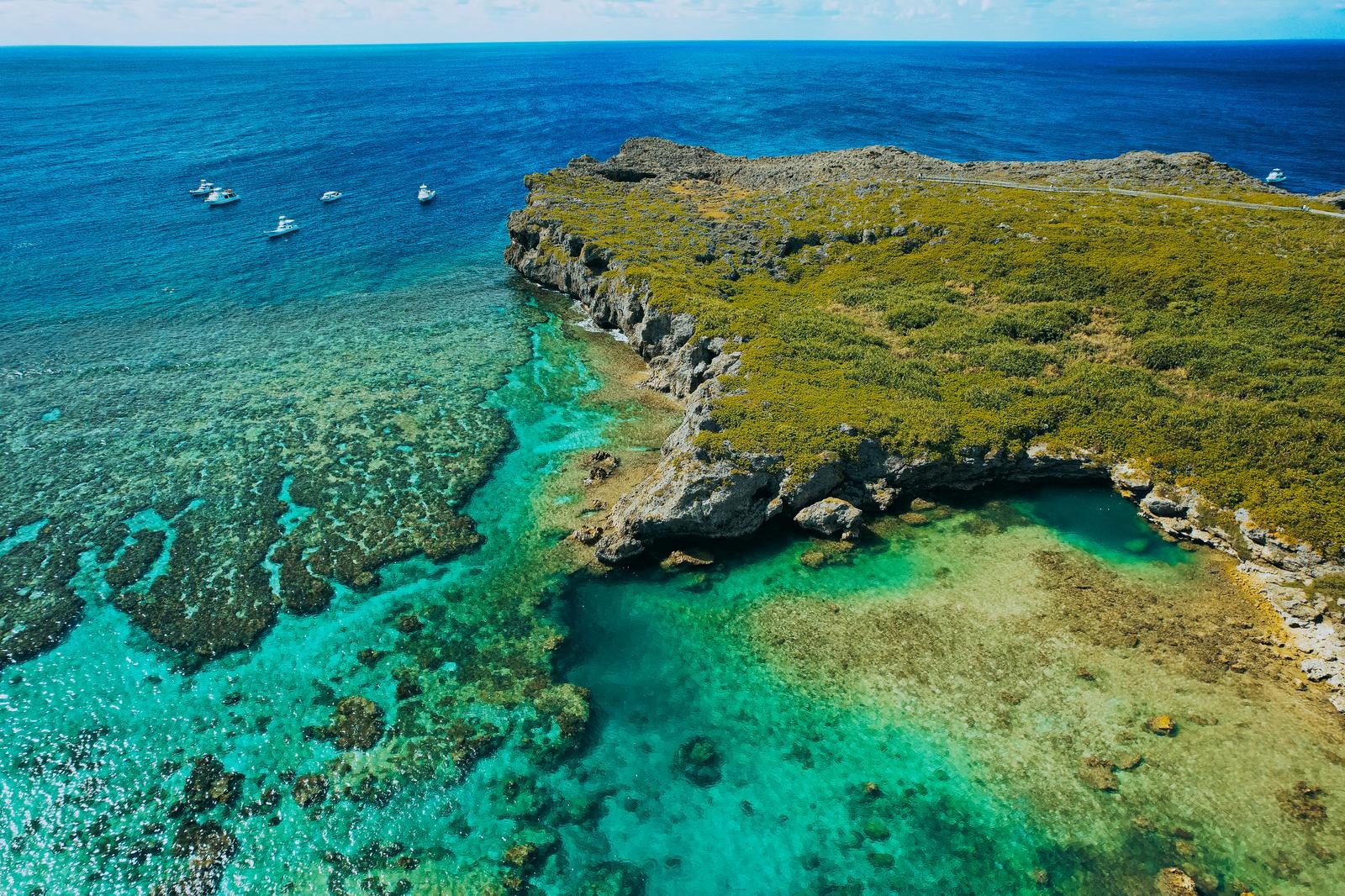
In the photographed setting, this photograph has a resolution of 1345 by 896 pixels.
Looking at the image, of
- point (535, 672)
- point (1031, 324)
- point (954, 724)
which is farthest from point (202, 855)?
point (1031, 324)

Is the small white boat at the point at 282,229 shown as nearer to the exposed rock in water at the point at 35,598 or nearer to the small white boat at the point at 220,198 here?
the small white boat at the point at 220,198

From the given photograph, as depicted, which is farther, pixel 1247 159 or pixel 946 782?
pixel 1247 159

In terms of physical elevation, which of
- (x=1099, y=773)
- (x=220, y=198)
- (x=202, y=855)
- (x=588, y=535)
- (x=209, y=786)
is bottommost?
(x=202, y=855)

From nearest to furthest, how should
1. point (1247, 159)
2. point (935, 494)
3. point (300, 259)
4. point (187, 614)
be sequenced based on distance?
point (187, 614)
point (935, 494)
point (300, 259)
point (1247, 159)

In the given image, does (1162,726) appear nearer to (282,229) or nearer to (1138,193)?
(1138,193)

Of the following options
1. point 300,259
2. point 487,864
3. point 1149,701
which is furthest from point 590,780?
point 300,259

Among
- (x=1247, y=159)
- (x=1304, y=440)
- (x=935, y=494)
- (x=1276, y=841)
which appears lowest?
(x=1276, y=841)

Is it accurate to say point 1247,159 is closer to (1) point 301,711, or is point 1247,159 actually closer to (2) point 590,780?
(2) point 590,780
